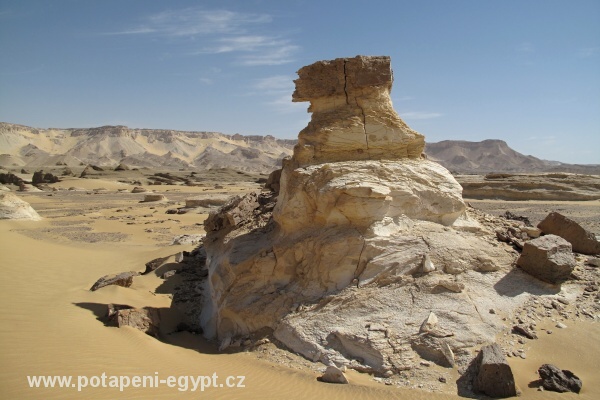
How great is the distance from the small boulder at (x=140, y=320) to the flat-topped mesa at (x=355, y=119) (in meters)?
3.86

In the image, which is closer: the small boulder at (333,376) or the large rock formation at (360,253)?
the small boulder at (333,376)

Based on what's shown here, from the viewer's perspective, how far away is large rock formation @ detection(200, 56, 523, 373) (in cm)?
560

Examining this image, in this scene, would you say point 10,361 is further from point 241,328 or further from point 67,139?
point 67,139

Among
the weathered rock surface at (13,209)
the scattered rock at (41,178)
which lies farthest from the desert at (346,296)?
the scattered rock at (41,178)

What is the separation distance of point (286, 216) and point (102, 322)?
12.2 ft

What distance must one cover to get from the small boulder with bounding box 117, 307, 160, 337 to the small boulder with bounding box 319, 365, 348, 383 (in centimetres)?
349

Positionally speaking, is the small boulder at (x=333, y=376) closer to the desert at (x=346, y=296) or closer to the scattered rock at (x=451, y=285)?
the desert at (x=346, y=296)

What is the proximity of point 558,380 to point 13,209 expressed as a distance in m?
24.8

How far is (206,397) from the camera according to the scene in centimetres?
475

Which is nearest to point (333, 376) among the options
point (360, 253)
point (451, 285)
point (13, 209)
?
point (360, 253)

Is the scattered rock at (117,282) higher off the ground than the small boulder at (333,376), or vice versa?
the small boulder at (333,376)

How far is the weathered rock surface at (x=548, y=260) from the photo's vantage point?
20.8 feet

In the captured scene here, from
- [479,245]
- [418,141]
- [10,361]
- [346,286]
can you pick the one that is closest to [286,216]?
[346,286]

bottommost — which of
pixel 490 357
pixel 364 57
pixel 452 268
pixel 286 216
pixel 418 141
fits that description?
pixel 490 357
